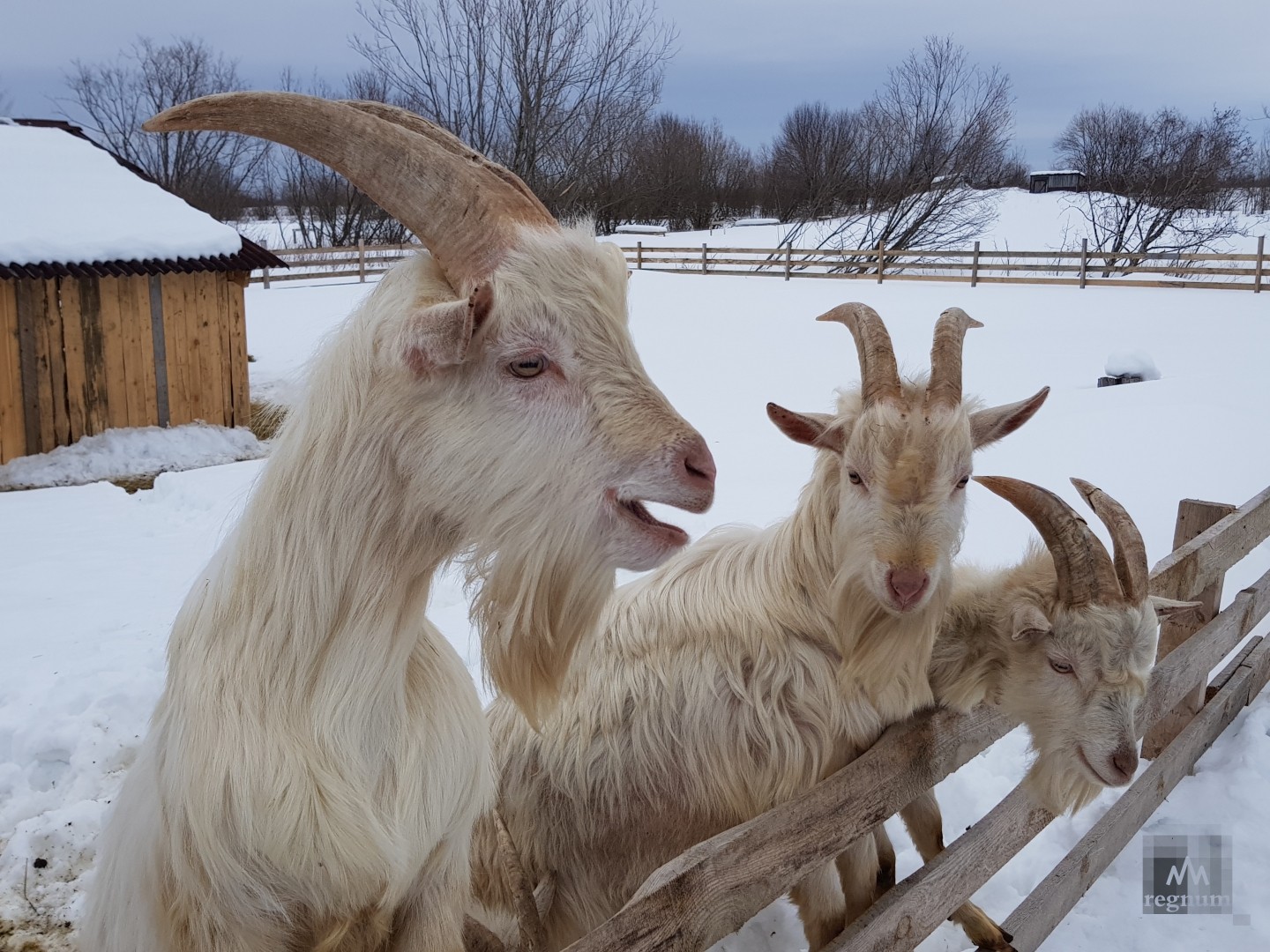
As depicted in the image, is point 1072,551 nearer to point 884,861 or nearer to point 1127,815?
point 884,861

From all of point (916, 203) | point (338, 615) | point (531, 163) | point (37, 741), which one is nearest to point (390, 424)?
point (338, 615)

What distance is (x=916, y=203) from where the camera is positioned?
34844 mm

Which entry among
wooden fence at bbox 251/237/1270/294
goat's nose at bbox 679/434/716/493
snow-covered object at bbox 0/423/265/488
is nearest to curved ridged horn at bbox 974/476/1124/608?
goat's nose at bbox 679/434/716/493

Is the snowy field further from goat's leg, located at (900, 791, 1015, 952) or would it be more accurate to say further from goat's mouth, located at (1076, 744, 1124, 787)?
goat's mouth, located at (1076, 744, 1124, 787)

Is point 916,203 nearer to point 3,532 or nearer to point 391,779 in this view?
point 3,532

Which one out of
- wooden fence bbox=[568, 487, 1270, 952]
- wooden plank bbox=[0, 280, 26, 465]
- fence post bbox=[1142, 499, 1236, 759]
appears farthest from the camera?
wooden plank bbox=[0, 280, 26, 465]

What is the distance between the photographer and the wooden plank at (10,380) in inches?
379

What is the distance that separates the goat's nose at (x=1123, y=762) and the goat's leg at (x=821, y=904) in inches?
35.3

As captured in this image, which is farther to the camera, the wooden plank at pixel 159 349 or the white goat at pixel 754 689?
the wooden plank at pixel 159 349

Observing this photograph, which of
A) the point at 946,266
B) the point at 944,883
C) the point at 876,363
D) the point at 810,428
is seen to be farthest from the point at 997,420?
the point at 946,266

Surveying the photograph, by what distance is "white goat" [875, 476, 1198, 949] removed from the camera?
9.09ft

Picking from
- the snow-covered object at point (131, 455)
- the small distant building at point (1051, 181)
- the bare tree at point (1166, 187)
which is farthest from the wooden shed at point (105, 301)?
the small distant building at point (1051, 181)

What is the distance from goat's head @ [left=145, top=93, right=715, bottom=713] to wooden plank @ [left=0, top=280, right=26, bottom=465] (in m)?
9.65

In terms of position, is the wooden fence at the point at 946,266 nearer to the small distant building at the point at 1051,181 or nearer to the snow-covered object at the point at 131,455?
the snow-covered object at the point at 131,455
